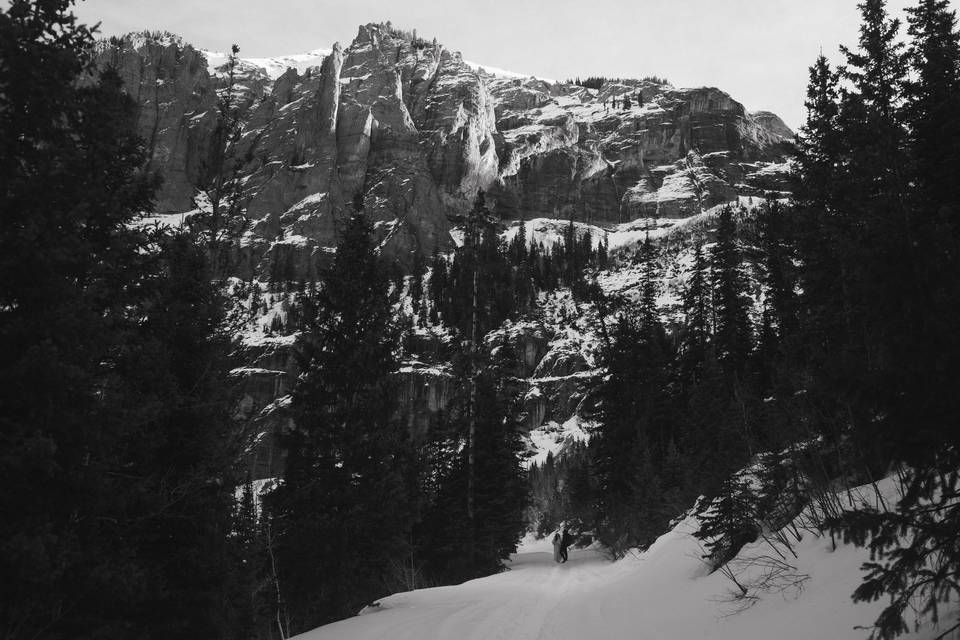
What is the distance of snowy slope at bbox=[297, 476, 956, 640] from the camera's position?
200 inches

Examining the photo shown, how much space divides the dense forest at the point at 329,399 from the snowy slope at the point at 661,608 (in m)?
0.53

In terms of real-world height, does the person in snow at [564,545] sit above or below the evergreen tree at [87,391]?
below

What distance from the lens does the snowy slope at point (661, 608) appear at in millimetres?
5082

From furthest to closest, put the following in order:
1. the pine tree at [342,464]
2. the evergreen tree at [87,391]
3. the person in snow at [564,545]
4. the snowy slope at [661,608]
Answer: the person in snow at [564,545] < the pine tree at [342,464] < the evergreen tree at [87,391] < the snowy slope at [661,608]

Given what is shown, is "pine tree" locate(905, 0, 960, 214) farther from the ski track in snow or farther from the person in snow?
the person in snow

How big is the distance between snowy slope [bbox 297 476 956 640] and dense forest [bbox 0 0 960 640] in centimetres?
53

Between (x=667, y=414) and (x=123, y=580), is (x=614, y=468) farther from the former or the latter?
(x=123, y=580)

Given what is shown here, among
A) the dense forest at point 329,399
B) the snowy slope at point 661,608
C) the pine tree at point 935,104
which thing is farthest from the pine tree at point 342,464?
the pine tree at point 935,104

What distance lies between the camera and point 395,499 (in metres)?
15.5

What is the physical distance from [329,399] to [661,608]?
1084cm

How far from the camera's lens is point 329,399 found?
54.2 ft

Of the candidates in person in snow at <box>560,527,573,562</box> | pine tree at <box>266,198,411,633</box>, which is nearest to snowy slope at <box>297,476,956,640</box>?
pine tree at <box>266,198,411,633</box>

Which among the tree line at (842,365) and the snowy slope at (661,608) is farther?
the snowy slope at (661,608)

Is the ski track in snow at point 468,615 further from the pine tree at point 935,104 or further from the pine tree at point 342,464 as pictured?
the pine tree at point 935,104
